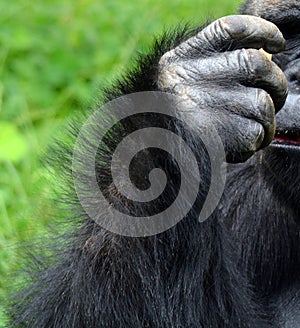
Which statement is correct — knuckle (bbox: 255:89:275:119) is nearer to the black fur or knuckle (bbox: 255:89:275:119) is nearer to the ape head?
the ape head

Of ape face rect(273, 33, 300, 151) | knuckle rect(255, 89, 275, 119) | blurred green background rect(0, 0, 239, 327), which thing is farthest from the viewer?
blurred green background rect(0, 0, 239, 327)

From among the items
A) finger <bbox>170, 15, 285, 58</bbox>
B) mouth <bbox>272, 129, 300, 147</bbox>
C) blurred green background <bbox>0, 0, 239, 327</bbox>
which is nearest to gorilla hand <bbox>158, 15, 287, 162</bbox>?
finger <bbox>170, 15, 285, 58</bbox>

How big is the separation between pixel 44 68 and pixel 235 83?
2.65m

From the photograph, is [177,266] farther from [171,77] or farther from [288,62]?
[288,62]

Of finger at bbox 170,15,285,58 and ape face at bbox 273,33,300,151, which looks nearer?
finger at bbox 170,15,285,58

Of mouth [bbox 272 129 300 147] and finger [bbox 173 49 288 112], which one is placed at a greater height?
finger [bbox 173 49 288 112]

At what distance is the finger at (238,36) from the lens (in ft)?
7.83

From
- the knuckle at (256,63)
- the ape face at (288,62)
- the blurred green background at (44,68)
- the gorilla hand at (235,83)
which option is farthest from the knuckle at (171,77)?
the blurred green background at (44,68)

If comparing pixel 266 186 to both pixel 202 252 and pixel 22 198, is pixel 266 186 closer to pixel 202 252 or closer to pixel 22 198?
pixel 202 252

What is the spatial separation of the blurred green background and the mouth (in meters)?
0.81

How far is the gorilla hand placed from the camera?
2365 millimetres

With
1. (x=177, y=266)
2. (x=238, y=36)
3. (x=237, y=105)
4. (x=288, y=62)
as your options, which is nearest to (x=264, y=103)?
(x=237, y=105)

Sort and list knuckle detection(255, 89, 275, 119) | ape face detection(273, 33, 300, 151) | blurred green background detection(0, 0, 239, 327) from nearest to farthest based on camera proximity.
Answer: knuckle detection(255, 89, 275, 119) < ape face detection(273, 33, 300, 151) < blurred green background detection(0, 0, 239, 327)

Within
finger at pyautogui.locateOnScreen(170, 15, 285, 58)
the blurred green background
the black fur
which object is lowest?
the black fur
